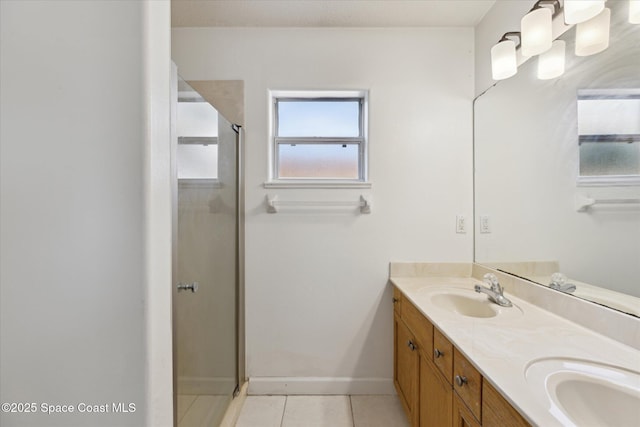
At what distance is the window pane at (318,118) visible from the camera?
76.9 inches

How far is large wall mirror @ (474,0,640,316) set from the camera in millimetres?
912

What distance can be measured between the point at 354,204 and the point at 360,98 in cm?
78

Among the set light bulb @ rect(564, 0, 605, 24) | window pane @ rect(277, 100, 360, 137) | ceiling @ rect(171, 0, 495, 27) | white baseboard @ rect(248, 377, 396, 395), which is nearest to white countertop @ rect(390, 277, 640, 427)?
white baseboard @ rect(248, 377, 396, 395)

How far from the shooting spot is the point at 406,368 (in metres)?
1.53

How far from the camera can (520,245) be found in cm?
144

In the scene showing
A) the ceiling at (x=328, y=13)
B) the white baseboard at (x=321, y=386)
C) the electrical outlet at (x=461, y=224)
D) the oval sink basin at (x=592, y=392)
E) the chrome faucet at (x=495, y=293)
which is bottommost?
the white baseboard at (x=321, y=386)

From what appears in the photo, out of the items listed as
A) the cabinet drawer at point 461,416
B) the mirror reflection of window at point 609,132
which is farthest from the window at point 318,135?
the cabinet drawer at point 461,416

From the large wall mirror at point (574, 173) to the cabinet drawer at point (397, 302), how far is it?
604 millimetres

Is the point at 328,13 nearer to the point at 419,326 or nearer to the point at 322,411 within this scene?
the point at 419,326

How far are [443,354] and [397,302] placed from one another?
653 millimetres

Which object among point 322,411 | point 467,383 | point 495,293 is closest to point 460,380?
point 467,383

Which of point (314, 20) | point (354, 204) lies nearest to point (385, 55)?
point (314, 20)

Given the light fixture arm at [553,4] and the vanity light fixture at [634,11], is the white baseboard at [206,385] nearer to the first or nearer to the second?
the vanity light fixture at [634,11]

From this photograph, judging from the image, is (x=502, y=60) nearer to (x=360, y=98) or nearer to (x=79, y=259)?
(x=360, y=98)
